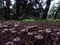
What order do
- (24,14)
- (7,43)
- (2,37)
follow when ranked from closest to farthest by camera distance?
(7,43)
(2,37)
(24,14)

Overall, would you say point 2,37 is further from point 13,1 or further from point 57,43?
point 13,1

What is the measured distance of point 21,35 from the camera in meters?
0.85

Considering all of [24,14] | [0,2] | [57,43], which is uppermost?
[57,43]

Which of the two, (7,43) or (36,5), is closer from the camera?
(7,43)

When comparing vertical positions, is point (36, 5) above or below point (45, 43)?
below

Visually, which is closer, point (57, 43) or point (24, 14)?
point (57, 43)

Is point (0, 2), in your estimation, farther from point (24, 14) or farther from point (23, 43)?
point (23, 43)

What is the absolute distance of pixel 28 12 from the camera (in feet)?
33.0

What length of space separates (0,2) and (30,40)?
998cm

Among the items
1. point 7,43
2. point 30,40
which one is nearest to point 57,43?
point 30,40

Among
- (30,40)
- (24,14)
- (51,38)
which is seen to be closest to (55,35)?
(51,38)

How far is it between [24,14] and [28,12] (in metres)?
0.31

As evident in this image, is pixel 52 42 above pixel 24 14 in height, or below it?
above

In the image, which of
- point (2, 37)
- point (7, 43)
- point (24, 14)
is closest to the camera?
point (7, 43)
